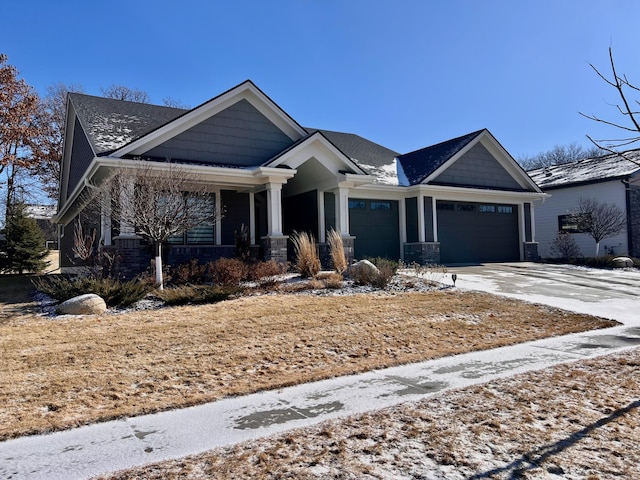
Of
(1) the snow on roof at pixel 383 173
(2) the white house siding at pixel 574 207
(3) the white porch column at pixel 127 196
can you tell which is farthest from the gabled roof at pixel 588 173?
(3) the white porch column at pixel 127 196

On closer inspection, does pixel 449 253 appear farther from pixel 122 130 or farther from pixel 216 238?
pixel 122 130

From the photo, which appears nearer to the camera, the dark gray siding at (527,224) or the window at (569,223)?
the dark gray siding at (527,224)

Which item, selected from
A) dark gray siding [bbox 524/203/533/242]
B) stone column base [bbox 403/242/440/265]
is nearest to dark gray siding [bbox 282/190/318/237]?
stone column base [bbox 403/242/440/265]

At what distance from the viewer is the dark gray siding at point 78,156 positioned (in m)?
16.0

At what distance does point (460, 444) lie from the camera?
370 cm

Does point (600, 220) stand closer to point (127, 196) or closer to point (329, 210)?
point (329, 210)

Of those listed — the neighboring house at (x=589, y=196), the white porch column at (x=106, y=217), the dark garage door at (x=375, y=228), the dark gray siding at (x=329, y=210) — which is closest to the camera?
the white porch column at (x=106, y=217)

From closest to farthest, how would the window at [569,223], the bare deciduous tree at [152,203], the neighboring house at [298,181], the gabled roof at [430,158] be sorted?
the bare deciduous tree at [152,203] → the neighboring house at [298,181] → the gabled roof at [430,158] → the window at [569,223]

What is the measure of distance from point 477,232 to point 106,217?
15.5 meters

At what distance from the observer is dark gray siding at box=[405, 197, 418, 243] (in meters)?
19.3

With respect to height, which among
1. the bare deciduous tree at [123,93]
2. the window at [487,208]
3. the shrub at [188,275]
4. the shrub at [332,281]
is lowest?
the shrub at [332,281]

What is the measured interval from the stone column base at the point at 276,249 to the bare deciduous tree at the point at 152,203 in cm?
270

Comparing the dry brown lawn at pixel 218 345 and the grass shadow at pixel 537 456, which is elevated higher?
the dry brown lawn at pixel 218 345

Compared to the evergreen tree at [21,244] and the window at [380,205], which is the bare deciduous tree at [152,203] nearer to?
the window at [380,205]
